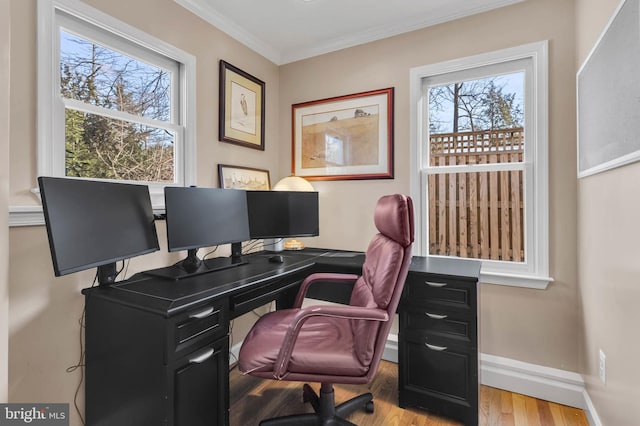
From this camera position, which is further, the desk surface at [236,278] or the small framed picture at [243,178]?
the small framed picture at [243,178]

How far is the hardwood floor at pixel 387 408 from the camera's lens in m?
1.78

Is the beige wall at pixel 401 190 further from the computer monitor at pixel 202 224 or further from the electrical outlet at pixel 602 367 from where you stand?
the computer monitor at pixel 202 224

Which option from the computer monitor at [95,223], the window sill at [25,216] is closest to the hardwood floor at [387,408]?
the computer monitor at [95,223]

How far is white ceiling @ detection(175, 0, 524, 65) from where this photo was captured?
7.09 ft

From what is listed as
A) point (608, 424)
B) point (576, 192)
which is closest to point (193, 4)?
point (576, 192)

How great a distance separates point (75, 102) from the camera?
1.60 metres

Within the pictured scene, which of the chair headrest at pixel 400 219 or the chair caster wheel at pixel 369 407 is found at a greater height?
the chair headrest at pixel 400 219

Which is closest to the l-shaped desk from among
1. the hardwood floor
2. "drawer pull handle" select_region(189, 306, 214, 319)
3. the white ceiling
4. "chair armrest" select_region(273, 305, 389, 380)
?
"drawer pull handle" select_region(189, 306, 214, 319)

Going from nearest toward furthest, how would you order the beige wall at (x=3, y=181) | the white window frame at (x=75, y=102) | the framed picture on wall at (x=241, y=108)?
the beige wall at (x=3, y=181), the white window frame at (x=75, y=102), the framed picture on wall at (x=241, y=108)

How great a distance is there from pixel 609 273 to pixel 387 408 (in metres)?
1.34

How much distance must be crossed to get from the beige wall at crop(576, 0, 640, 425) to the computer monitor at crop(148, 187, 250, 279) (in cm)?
187

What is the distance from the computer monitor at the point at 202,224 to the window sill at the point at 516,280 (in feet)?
5.43

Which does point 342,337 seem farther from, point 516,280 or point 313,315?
point 516,280

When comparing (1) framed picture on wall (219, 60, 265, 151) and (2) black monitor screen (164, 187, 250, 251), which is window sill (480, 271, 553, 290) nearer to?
(2) black monitor screen (164, 187, 250, 251)
